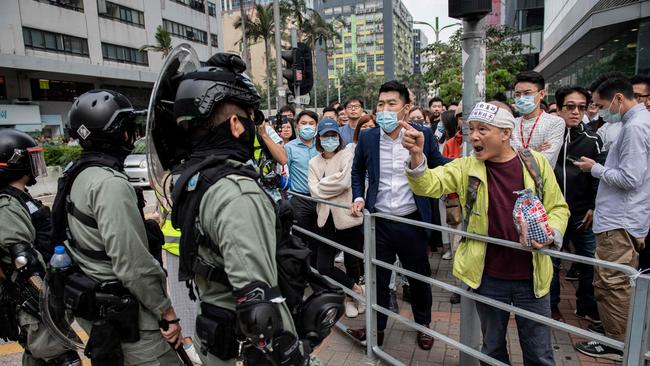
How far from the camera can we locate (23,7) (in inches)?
961

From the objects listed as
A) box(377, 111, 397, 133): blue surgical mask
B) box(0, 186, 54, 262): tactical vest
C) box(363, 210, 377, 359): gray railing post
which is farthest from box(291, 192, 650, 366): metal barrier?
box(0, 186, 54, 262): tactical vest

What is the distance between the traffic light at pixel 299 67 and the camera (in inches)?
328

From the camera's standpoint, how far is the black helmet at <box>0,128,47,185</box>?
3.08 metres

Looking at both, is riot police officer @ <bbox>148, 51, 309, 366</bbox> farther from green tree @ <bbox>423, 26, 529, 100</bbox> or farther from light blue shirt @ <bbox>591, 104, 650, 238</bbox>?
green tree @ <bbox>423, 26, 529, 100</bbox>

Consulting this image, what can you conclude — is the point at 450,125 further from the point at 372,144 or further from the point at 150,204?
the point at 150,204

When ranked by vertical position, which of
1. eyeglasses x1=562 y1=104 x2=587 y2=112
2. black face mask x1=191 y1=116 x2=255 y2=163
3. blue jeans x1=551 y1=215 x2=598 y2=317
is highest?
eyeglasses x1=562 y1=104 x2=587 y2=112

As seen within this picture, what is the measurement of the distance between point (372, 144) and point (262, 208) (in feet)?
7.19

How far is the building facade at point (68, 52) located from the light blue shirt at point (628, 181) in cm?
2674

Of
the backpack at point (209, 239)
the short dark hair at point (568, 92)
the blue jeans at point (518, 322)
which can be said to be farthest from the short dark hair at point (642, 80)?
the backpack at point (209, 239)

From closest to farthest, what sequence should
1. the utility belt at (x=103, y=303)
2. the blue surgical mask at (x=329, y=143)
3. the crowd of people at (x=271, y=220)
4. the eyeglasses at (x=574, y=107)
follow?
the crowd of people at (x=271, y=220), the utility belt at (x=103, y=303), the eyeglasses at (x=574, y=107), the blue surgical mask at (x=329, y=143)

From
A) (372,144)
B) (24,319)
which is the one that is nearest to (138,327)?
(24,319)

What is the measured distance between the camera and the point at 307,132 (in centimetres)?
535

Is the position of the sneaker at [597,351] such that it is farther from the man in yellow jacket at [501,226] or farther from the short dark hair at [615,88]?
the short dark hair at [615,88]

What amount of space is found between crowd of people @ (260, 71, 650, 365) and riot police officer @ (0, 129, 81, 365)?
234cm
